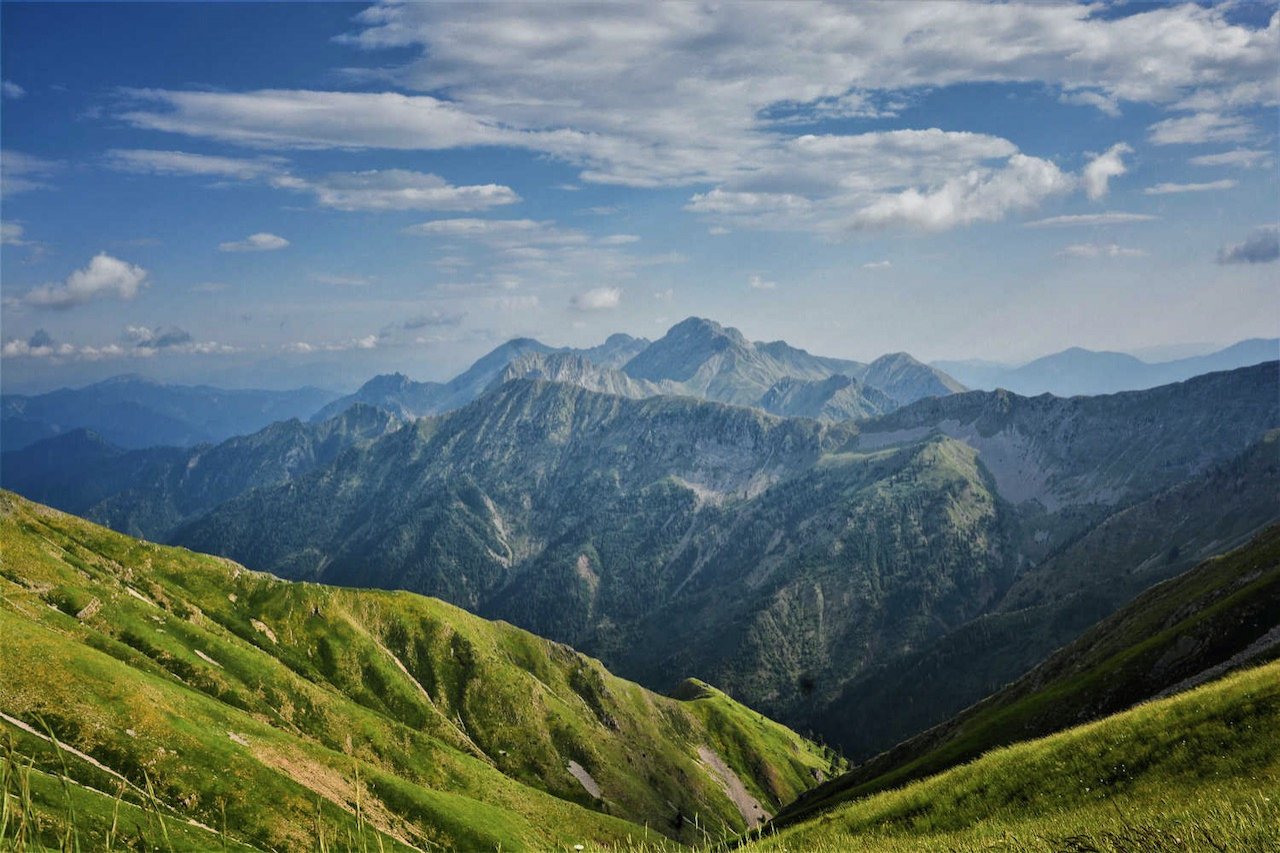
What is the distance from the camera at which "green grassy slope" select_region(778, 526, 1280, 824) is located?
8031cm

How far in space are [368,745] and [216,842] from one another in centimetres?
6891

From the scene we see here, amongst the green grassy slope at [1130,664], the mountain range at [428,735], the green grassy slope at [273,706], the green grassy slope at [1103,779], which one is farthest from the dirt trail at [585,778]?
the green grassy slope at [1103,779]

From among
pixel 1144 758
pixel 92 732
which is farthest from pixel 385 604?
pixel 1144 758

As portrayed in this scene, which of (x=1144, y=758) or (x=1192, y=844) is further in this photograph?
(x=1144, y=758)

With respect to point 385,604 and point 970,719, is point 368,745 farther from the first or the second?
point 970,719

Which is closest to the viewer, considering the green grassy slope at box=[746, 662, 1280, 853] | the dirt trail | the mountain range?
the green grassy slope at box=[746, 662, 1280, 853]

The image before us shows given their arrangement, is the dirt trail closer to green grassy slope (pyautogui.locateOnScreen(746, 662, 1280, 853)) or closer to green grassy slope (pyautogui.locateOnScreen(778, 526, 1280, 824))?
green grassy slope (pyautogui.locateOnScreen(778, 526, 1280, 824))

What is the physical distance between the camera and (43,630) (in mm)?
88438

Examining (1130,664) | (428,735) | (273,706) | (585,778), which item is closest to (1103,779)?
(1130,664)

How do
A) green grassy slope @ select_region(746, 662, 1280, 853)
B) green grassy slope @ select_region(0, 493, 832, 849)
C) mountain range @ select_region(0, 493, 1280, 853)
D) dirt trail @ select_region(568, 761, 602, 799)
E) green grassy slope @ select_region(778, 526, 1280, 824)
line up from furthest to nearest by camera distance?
dirt trail @ select_region(568, 761, 602, 799) → green grassy slope @ select_region(778, 526, 1280, 824) → green grassy slope @ select_region(0, 493, 832, 849) → mountain range @ select_region(0, 493, 1280, 853) → green grassy slope @ select_region(746, 662, 1280, 853)

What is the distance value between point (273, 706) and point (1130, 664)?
424ft

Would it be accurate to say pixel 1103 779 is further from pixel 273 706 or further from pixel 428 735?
pixel 428 735

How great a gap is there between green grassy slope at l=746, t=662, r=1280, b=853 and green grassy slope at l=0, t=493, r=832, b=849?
27980 mm

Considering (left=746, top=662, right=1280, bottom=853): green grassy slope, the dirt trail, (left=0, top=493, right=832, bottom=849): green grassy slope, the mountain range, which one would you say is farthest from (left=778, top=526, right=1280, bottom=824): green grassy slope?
the dirt trail
